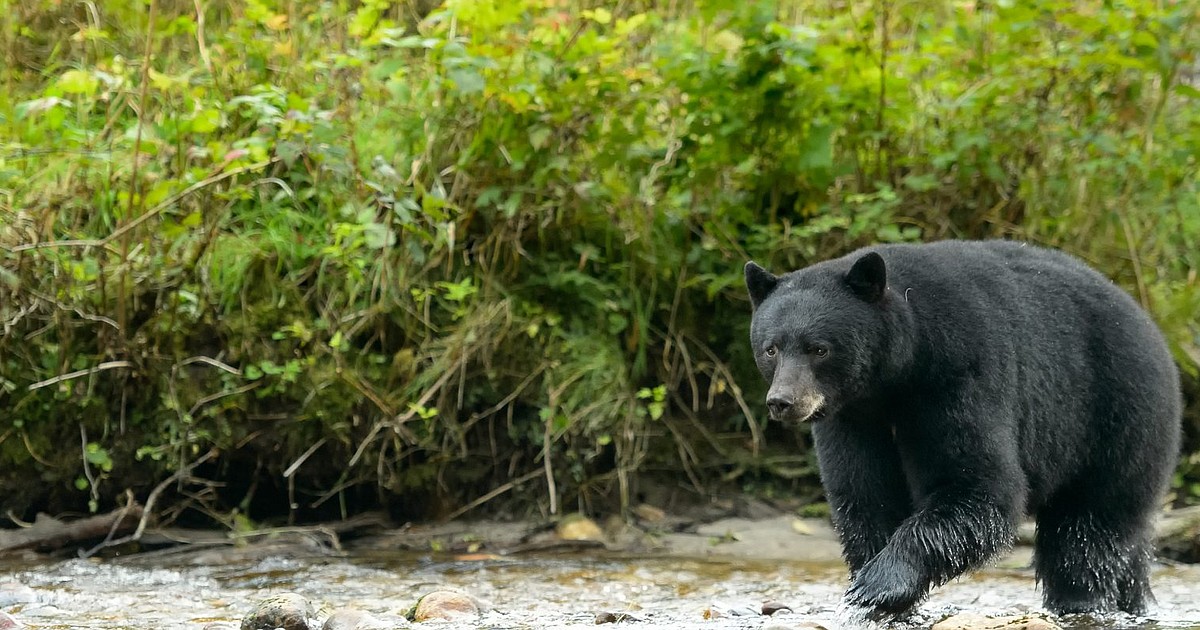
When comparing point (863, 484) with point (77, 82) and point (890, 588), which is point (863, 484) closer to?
point (890, 588)

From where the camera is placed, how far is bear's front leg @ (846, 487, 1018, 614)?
4.18 meters

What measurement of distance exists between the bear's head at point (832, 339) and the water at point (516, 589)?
0.83 meters

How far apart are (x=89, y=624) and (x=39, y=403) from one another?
1992 mm

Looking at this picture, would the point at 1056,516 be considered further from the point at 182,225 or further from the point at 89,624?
the point at 182,225

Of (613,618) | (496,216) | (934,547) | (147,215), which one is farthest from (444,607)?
(496,216)

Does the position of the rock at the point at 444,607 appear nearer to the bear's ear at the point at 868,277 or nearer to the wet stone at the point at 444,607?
the wet stone at the point at 444,607

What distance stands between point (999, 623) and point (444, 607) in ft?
6.38

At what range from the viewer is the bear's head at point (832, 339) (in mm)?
4188

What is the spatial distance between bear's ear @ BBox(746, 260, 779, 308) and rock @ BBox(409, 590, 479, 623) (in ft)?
5.06

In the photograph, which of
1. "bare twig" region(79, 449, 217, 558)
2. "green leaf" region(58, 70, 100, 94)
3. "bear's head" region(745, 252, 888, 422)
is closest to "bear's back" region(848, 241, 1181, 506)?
"bear's head" region(745, 252, 888, 422)

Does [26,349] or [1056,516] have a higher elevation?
[26,349]

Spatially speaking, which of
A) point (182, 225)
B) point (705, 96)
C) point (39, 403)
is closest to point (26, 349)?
point (39, 403)

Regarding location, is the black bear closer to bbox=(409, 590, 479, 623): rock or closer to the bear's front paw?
the bear's front paw

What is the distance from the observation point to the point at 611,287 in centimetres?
684
